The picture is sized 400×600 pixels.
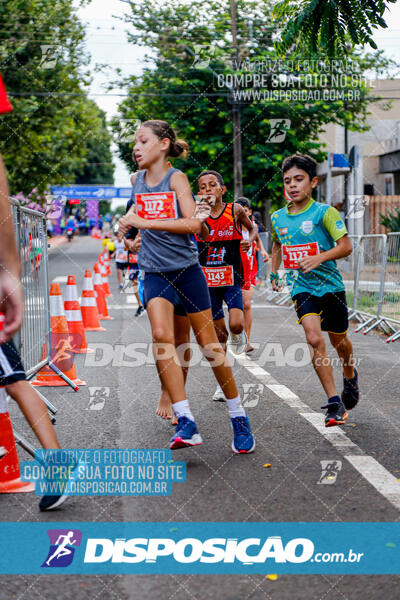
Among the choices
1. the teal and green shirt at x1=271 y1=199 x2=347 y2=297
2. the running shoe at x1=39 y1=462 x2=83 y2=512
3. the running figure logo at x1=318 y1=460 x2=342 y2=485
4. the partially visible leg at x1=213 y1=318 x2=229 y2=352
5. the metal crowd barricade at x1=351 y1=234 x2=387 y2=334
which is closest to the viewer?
the running shoe at x1=39 y1=462 x2=83 y2=512

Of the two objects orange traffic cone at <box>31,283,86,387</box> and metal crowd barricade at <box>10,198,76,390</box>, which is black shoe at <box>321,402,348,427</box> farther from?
orange traffic cone at <box>31,283,86,387</box>

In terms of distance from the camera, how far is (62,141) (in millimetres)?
34344

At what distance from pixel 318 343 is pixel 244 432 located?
1.01m

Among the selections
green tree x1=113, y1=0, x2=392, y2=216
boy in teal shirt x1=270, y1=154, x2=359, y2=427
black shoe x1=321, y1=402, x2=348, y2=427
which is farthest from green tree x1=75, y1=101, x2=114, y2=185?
black shoe x1=321, y1=402, x2=348, y2=427

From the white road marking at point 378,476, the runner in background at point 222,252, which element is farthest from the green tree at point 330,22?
the white road marking at point 378,476

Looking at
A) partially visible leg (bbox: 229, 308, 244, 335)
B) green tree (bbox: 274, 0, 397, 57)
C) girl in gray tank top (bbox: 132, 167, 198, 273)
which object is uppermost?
green tree (bbox: 274, 0, 397, 57)

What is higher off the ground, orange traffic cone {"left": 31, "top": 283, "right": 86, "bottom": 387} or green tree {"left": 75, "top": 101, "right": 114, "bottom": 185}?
green tree {"left": 75, "top": 101, "right": 114, "bottom": 185}

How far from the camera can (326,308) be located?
5.84 metres

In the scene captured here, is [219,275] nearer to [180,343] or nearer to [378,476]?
[180,343]

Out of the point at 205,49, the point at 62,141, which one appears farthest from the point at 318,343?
the point at 62,141

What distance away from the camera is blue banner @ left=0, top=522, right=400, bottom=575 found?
10.6 ft

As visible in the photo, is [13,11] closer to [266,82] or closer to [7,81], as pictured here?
[7,81]

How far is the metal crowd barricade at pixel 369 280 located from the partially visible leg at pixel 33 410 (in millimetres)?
8963

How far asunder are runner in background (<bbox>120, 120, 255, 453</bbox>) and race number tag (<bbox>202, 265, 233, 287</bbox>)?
1.67m
